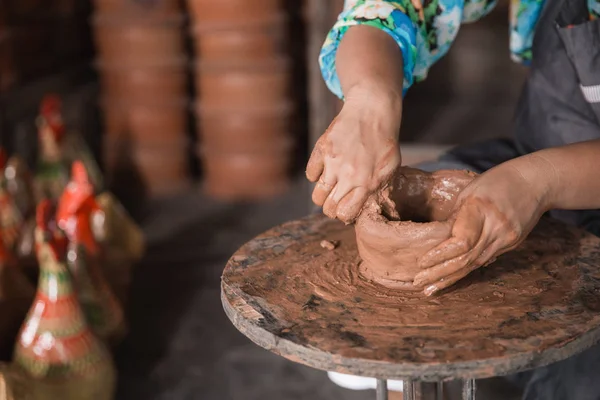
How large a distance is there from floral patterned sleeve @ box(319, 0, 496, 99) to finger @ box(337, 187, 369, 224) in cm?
48

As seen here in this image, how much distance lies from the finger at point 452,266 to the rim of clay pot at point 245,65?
9.84 feet

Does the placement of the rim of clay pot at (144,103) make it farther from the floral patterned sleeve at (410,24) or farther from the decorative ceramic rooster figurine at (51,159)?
the floral patterned sleeve at (410,24)

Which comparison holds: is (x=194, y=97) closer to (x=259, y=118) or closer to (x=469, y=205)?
(x=259, y=118)

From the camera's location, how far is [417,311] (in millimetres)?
1207

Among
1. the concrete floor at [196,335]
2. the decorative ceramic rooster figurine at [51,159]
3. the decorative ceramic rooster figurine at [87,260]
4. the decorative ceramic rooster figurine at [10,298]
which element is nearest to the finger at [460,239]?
the concrete floor at [196,335]

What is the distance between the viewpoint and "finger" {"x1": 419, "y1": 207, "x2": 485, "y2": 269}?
1.18 meters

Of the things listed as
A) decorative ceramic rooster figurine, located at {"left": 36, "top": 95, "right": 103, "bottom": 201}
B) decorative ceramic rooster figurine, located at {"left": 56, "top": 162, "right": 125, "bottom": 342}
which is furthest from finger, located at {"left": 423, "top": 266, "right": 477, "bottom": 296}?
decorative ceramic rooster figurine, located at {"left": 36, "top": 95, "right": 103, "bottom": 201}

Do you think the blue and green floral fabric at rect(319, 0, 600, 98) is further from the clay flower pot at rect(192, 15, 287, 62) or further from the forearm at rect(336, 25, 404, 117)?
the clay flower pot at rect(192, 15, 287, 62)

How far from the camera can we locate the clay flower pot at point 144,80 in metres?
4.15

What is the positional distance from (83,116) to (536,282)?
3.63 metres

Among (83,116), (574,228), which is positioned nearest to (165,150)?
(83,116)

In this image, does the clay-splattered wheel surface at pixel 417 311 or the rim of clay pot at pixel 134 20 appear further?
the rim of clay pot at pixel 134 20

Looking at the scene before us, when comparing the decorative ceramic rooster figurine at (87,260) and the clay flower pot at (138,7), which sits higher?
the clay flower pot at (138,7)

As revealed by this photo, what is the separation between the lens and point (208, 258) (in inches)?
140
